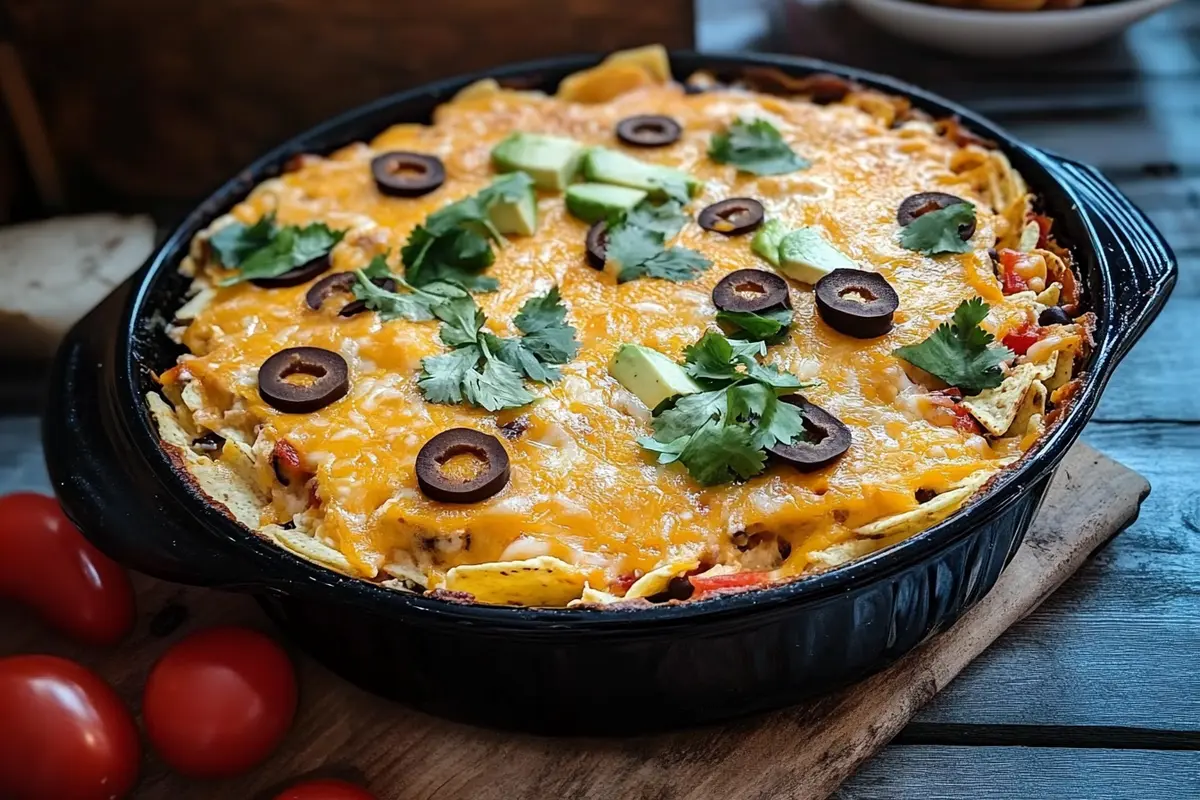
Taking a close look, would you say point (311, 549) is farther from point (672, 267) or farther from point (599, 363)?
point (672, 267)

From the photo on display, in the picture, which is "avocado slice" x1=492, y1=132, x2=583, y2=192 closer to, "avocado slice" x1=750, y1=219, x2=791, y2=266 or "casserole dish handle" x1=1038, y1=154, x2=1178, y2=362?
"avocado slice" x1=750, y1=219, x2=791, y2=266

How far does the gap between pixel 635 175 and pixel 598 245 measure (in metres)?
0.33

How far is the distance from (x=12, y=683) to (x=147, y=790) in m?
0.35

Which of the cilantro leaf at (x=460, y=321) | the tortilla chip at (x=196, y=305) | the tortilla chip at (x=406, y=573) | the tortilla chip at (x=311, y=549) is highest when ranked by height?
the cilantro leaf at (x=460, y=321)

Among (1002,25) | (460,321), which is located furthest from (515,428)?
(1002,25)

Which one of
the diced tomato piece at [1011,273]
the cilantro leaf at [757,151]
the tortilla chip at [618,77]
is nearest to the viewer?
the diced tomato piece at [1011,273]

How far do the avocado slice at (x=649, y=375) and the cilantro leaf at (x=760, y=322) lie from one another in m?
0.18

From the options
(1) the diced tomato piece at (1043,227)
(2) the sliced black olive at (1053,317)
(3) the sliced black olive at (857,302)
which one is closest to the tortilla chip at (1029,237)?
(1) the diced tomato piece at (1043,227)

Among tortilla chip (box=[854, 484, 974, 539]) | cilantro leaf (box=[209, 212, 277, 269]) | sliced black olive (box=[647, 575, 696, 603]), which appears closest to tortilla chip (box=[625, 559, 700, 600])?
sliced black olive (box=[647, 575, 696, 603])

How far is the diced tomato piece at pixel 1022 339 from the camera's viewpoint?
8.19ft

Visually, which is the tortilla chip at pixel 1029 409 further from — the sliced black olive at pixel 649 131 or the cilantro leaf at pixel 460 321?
the sliced black olive at pixel 649 131

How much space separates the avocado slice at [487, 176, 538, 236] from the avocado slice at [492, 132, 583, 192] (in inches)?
5.6

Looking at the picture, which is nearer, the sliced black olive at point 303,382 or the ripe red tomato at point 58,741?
the ripe red tomato at point 58,741

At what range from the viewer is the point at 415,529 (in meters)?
2.24
